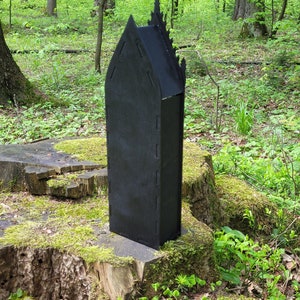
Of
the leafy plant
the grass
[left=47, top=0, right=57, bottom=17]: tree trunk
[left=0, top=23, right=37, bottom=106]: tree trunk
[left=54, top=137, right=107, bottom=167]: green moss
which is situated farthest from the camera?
[left=47, top=0, right=57, bottom=17]: tree trunk

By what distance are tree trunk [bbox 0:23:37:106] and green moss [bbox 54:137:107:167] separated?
330 cm

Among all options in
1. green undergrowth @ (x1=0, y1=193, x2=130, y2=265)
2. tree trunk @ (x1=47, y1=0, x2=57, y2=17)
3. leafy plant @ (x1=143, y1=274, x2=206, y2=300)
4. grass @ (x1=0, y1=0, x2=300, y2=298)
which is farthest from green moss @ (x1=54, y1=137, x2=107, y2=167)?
tree trunk @ (x1=47, y1=0, x2=57, y2=17)

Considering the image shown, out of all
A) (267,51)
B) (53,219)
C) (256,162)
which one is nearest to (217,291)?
(53,219)

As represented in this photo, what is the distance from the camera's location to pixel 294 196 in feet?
12.7

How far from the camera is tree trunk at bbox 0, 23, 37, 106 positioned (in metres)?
6.79

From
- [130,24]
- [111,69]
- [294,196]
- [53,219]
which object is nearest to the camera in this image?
[130,24]

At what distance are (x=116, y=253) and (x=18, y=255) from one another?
624mm

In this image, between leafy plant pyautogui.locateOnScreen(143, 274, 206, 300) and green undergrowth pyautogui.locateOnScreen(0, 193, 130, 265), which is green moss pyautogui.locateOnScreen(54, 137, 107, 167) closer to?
green undergrowth pyautogui.locateOnScreen(0, 193, 130, 265)

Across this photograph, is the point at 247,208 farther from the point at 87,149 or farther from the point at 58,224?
the point at 58,224

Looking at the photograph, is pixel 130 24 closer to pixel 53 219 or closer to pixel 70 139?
A: pixel 53 219

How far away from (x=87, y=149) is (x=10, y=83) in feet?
12.8

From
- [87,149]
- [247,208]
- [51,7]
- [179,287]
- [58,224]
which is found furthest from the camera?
[51,7]

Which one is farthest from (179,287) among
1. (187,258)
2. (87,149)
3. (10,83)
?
(10,83)

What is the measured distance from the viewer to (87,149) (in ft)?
12.1
